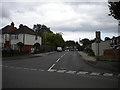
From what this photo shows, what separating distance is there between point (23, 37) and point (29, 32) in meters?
4.21

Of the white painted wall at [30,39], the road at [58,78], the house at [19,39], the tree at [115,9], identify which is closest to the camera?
the road at [58,78]

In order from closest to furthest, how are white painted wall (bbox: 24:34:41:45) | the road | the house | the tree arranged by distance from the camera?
the road → the tree → the house → white painted wall (bbox: 24:34:41:45)

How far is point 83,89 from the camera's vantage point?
816 centimetres

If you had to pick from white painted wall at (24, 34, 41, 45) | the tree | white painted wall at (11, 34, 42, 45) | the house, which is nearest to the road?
the tree

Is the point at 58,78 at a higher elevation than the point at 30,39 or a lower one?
lower

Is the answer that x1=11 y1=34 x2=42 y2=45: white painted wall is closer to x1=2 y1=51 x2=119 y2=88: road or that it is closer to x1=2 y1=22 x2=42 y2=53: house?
x1=2 y1=22 x2=42 y2=53: house

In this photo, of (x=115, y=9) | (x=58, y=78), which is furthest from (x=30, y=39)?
(x=58, y=78)

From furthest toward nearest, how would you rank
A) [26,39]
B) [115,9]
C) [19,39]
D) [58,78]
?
[26,39] < [19,39] < [115,9] < [58,78]

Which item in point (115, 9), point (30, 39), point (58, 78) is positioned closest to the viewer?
point (58, 78)

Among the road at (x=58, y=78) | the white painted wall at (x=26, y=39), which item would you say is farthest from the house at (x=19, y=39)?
the road at (x=58, y=78)

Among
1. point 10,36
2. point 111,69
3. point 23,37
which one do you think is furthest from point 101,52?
point 10,36

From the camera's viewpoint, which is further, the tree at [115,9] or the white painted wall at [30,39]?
the white painted wall at [30,39]

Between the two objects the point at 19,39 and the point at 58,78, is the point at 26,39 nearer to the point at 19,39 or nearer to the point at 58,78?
the point at 19,39

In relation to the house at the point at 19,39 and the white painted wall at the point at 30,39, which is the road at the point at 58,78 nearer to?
the house at the point at 19,39
